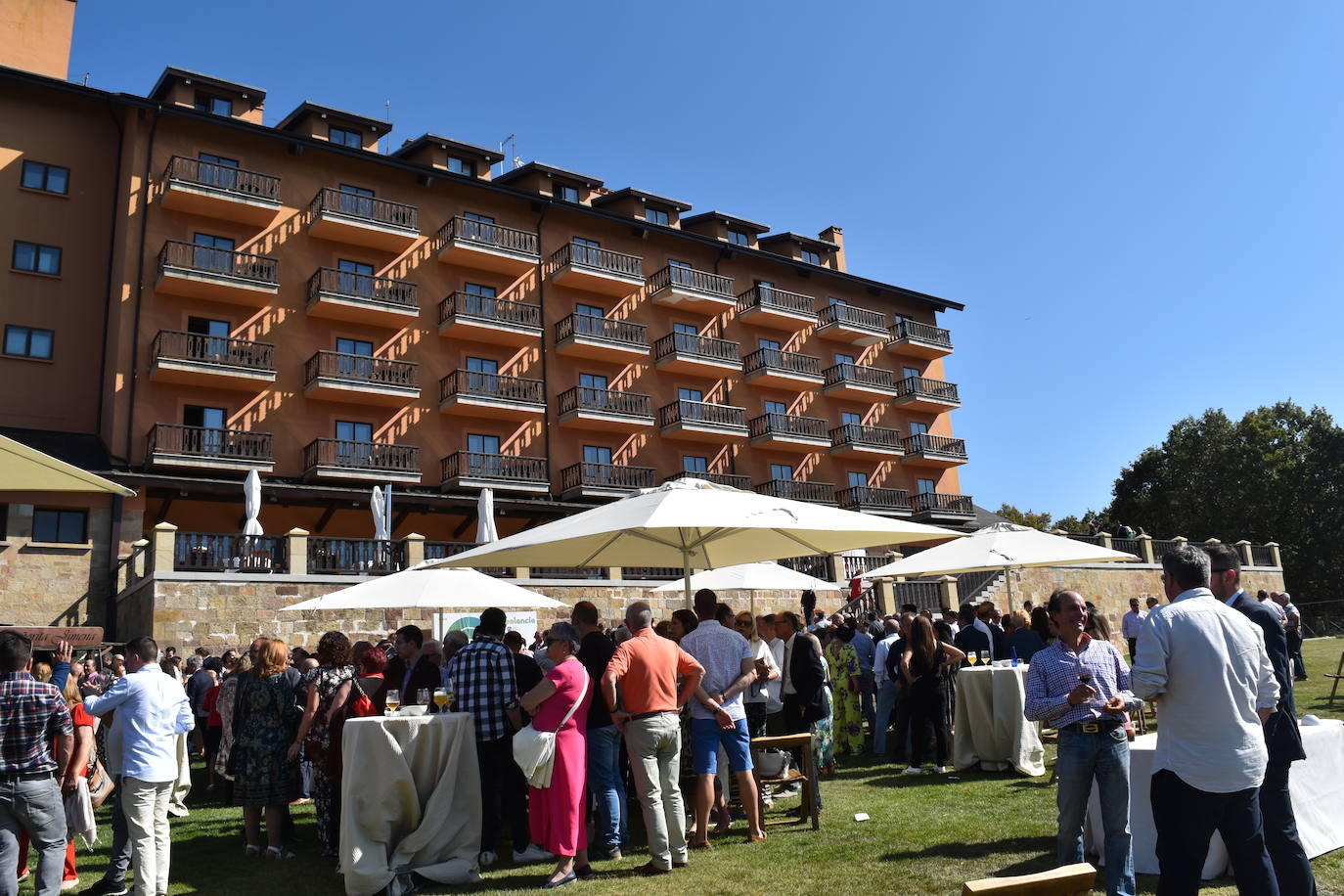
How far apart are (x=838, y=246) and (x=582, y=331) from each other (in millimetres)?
16223

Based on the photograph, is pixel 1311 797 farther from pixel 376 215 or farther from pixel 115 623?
pixel 376 215

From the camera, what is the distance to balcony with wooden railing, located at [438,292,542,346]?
96.4 feet

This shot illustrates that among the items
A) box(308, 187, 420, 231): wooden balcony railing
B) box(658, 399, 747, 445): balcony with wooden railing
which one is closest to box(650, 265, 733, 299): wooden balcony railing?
box(658, 399, 747, 445): balcony with wooden railing

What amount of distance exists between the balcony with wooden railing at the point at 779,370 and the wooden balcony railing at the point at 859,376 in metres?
1.10

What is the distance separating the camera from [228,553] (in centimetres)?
2005

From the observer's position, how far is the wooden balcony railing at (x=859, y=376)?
3844 centimetres

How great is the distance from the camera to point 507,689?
7039mm

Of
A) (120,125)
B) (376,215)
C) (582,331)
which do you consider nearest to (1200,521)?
(582,331)

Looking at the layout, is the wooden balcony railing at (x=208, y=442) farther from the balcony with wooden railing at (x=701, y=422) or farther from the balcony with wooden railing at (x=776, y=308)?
the balcony with wooden railing at (x=776, y=308)

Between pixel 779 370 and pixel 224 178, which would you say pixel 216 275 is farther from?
pixel 779 370

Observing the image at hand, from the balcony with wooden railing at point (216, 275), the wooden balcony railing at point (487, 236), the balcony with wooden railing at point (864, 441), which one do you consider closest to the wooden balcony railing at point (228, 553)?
the balcony with wooden railing at point (216, 275)

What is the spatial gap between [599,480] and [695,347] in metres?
6.89

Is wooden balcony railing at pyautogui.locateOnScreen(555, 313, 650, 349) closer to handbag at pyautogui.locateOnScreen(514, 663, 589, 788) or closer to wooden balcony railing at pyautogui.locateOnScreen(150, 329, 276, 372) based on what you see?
wooden balcony railing at pyautogui.locateOnScreen(150, 329, 276, 372)

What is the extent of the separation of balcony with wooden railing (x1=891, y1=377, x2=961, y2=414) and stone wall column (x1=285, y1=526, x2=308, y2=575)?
88.0 ft
